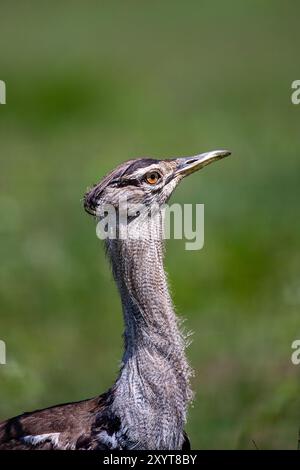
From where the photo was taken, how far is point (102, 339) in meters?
7.74

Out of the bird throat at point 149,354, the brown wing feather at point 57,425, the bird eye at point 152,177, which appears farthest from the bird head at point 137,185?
the brown wing feather at point 57,425

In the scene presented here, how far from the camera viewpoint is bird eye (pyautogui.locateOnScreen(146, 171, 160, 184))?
14.8ft

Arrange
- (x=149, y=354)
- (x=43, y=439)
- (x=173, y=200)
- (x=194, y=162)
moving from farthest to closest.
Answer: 1. (x=173, y=200)
2. (x=194, y=162)
3. (x=43, y=439)
4. (x=149, y=354)

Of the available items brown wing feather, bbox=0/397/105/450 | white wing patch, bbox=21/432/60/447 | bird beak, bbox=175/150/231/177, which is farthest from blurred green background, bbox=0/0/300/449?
bird beak, bbox=175/150/231/177

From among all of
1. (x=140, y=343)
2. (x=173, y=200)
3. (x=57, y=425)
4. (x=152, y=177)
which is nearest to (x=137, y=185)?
(x=152, y=177)

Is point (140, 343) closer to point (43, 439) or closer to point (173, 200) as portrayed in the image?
point (43, 439)

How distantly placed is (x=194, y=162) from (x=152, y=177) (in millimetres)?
210

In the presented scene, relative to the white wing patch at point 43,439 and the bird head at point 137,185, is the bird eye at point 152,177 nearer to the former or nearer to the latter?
the bird head at point 137,185

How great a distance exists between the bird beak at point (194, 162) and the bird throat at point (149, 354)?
1.10ft

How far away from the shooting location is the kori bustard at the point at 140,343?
4.39m

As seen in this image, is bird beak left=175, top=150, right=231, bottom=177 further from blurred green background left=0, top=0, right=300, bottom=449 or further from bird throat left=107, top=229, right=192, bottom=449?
blurred green background left=0, top=0, right=300, bottom=449

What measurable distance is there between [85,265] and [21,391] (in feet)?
7.94

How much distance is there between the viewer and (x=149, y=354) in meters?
4.41
